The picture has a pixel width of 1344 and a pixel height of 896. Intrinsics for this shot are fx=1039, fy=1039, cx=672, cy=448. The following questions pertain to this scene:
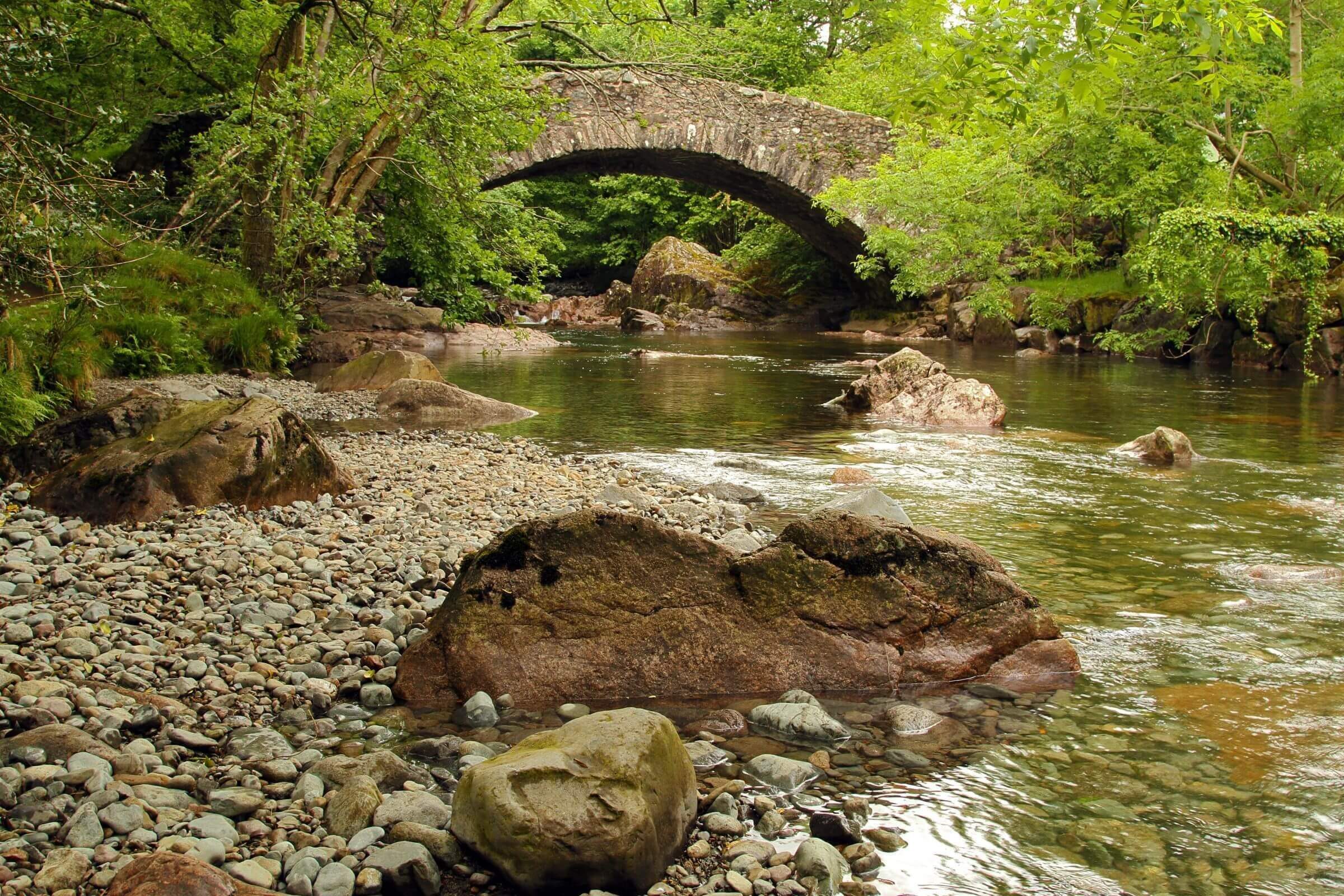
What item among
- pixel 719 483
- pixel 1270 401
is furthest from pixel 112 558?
pixel 1270 401

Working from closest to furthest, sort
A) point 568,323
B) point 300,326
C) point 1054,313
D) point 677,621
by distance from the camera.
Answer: point 677,621 → point 300,326 → point 1054,313 → point 568,323

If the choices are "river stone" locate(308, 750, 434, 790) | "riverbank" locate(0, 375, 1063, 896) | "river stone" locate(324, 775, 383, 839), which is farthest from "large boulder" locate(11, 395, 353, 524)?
"river stone" locate(324, 775, 383, 839)

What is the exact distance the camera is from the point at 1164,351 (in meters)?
20.8

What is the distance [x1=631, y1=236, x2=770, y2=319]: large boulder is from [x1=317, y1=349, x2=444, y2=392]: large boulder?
21126 millimetres

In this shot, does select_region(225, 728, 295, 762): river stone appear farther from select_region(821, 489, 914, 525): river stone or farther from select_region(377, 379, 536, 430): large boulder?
select_region(377, 379, 536, 430): large boulder

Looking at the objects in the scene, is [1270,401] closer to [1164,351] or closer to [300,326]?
[1164,351]

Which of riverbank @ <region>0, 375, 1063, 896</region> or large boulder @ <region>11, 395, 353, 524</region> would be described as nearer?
riverbank @ <region>0, 375, 1063, 896</region>

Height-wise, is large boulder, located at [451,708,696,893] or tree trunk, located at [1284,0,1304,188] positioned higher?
tree trunk, located at [1284,0,1304,188]

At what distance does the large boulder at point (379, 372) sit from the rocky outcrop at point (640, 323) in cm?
1700

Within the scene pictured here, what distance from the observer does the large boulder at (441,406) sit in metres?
11.1

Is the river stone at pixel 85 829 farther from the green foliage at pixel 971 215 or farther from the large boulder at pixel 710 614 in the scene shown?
the green foliage at pixel 971 215

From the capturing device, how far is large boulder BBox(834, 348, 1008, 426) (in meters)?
11.6

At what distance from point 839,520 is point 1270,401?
11.6 m

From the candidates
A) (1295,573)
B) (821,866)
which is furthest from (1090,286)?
(821,866)
